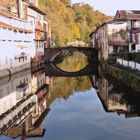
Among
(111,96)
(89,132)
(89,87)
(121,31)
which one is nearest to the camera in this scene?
(89,132)

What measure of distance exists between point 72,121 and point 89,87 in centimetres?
1781

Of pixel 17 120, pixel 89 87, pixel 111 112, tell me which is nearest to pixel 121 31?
pixel 89 87

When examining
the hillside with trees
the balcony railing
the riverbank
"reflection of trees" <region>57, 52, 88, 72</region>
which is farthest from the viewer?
the hillside with trees

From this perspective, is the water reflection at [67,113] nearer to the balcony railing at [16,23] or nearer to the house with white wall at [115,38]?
the balcony railing at [16,23]

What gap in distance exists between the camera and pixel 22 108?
2573 cm

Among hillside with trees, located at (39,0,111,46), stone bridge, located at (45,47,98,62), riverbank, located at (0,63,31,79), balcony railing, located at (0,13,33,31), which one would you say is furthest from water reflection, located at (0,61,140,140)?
hillside with trees, located at (39,0,111,46)

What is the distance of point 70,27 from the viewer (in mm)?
120938

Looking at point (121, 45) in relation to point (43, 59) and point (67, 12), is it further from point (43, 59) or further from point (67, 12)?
point (67, 12)

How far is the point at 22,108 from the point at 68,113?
9.82 feet

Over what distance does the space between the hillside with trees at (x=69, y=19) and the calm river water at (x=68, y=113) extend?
205 feet

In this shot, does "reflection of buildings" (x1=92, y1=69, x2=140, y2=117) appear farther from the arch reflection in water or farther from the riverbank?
the arch reflection in water

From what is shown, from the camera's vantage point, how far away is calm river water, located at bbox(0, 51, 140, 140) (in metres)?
19.5

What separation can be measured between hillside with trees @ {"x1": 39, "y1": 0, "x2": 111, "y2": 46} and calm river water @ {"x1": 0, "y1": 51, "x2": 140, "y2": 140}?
205ft

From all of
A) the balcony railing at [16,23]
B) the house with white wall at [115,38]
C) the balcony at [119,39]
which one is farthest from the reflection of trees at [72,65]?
the balcony railing at [16,23]
